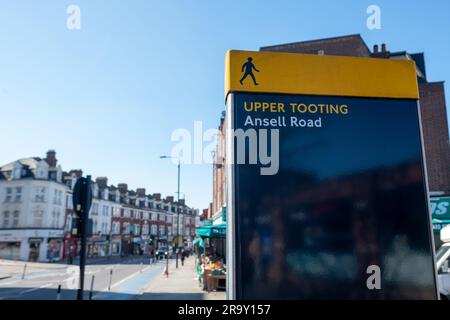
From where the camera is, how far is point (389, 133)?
12.2ft

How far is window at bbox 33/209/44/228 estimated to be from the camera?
1876 inches

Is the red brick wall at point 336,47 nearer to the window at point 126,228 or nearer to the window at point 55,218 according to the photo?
the window at point 55,218

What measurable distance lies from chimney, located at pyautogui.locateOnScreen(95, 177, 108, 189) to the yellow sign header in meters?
65.3

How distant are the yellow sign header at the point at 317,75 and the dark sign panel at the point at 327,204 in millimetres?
109

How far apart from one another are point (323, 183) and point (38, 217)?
51945 millimetres

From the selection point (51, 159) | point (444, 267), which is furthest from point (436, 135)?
point (51, 159)

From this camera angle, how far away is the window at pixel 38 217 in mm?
47656

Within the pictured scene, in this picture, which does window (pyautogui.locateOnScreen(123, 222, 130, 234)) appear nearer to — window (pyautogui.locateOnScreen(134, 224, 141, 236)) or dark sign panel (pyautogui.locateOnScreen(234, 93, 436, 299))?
window (pyautogui.locateOnScreen(134, 224, 141, 236))

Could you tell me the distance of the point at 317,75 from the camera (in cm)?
377

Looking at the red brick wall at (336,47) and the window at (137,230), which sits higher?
the red brick wall at (336,47)

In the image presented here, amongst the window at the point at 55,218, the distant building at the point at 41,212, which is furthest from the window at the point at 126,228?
the window at the point at 55,218

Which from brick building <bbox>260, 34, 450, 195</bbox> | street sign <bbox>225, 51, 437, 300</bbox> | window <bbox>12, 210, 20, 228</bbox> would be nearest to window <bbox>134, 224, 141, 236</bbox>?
window <bbox>12, 210, 20, 228</bbox>

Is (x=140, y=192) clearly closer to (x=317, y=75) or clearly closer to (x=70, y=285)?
(x=70, y=285)
